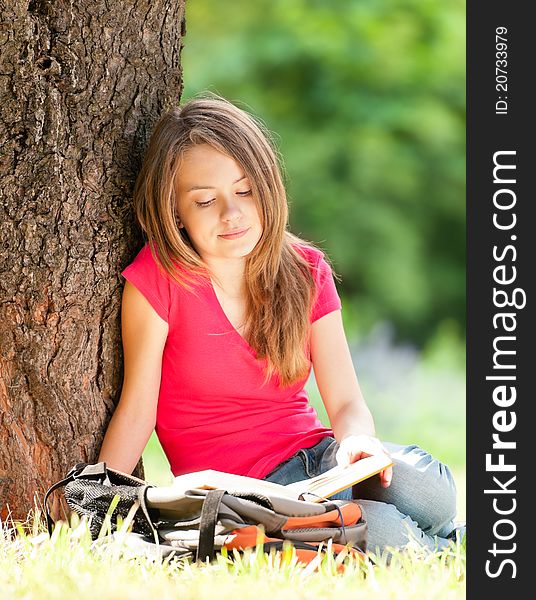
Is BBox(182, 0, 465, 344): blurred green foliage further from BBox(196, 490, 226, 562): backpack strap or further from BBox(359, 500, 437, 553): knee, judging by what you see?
BBox(196, 490, 226, 562): backpack strap

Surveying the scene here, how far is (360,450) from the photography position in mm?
2297

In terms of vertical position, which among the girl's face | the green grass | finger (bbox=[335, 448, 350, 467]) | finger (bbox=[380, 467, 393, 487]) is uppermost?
the girl's face

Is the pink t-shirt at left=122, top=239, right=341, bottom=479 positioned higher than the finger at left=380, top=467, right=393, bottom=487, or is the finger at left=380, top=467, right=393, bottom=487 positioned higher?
the pink t-shirt at left=122, top=239, right=341, bottom=479

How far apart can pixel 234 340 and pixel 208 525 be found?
705 mm

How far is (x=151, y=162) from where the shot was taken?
2369 millimetres

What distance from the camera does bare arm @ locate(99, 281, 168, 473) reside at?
7.86ft

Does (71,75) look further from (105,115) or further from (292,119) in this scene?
(292,119)

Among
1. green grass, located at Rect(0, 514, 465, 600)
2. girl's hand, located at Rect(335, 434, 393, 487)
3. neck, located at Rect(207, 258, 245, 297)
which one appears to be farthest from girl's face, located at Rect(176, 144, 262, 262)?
green grass, located at Rect(0, 514, 465, 600)

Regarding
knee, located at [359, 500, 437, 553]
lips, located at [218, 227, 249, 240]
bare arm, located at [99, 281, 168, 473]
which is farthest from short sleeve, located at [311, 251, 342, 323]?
knee, located at [359, 500, 437, 553]

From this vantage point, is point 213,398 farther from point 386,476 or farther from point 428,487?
point 428,487

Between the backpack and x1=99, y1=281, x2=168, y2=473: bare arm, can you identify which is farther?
x1=99, y1=281, x2=168, y2=473: bare arm

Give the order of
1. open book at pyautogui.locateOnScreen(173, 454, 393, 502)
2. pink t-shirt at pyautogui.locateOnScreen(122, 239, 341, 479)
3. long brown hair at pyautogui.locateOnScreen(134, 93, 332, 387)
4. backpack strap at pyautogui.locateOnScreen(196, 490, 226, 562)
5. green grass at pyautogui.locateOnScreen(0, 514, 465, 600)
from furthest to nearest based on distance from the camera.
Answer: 1. pink t-shirt at pyautogui.locateOnScreen(122, 239, 341, 479)
2. long brown hair at pyautogui.locateOnScreen(134, 93, 332, 387)
3. open book at pyautogui.locateOnScreen(173, 454, 393, 502)
4. backpack strap at pyautogui.locateOnScreen(196, 490, 226, 562)
5. green grass at pyautogui.locateOnScreen(0, 514, 465, 600)

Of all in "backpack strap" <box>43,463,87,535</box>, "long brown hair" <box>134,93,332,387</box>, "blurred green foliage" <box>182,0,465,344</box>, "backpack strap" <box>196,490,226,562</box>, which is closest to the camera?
"backpack strap" <box>196,490,226,562</box>

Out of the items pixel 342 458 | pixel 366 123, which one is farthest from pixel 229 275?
pixel 366 123
